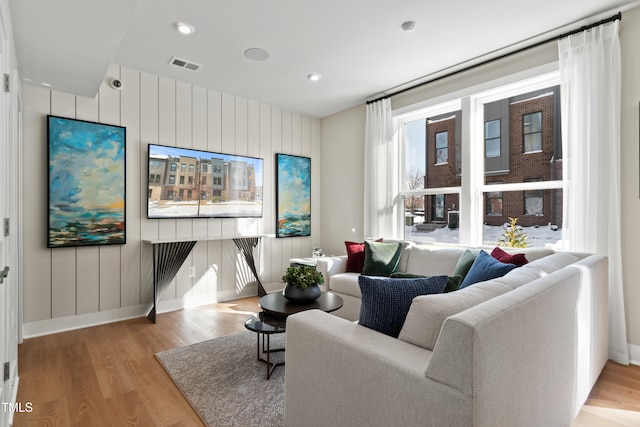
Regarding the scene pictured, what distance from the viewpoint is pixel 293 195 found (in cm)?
501

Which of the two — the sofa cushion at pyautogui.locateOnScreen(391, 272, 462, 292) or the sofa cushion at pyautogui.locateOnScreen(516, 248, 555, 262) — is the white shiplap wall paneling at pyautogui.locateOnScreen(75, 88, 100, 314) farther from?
the sofa cushion at pyautogui.locateOnScreen(516, 248, 555, 262)

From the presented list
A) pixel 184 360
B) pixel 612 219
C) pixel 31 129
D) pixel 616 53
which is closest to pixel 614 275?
pixel 612 219

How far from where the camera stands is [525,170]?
3240mm

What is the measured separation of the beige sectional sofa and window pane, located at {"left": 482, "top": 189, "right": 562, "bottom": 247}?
1.43 m

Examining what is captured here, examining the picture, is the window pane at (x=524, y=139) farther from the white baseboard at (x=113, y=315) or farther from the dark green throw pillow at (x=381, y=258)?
the white baseboard at (x=113, y=315)

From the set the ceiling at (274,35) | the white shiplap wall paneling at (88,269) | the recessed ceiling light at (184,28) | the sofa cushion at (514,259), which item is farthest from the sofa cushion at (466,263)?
→ the white shiplap wall paneling at (88,269)

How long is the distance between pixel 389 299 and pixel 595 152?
96.3 inches

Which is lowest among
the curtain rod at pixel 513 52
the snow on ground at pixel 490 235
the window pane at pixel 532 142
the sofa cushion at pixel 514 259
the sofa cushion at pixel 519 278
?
the sofa cushion at pixel 514 259

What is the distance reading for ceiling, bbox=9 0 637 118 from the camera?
86.6 inches

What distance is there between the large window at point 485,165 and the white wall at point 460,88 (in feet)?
0.68

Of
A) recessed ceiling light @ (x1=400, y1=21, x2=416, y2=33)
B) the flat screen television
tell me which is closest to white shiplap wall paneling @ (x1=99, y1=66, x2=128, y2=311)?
the flat screen television

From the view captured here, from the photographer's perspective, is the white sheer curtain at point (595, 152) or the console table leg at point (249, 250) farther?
the console table leg at point (249, 250)

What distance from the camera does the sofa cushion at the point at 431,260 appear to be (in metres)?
3.24

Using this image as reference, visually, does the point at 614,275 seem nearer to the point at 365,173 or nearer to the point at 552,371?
the point at 552,371
